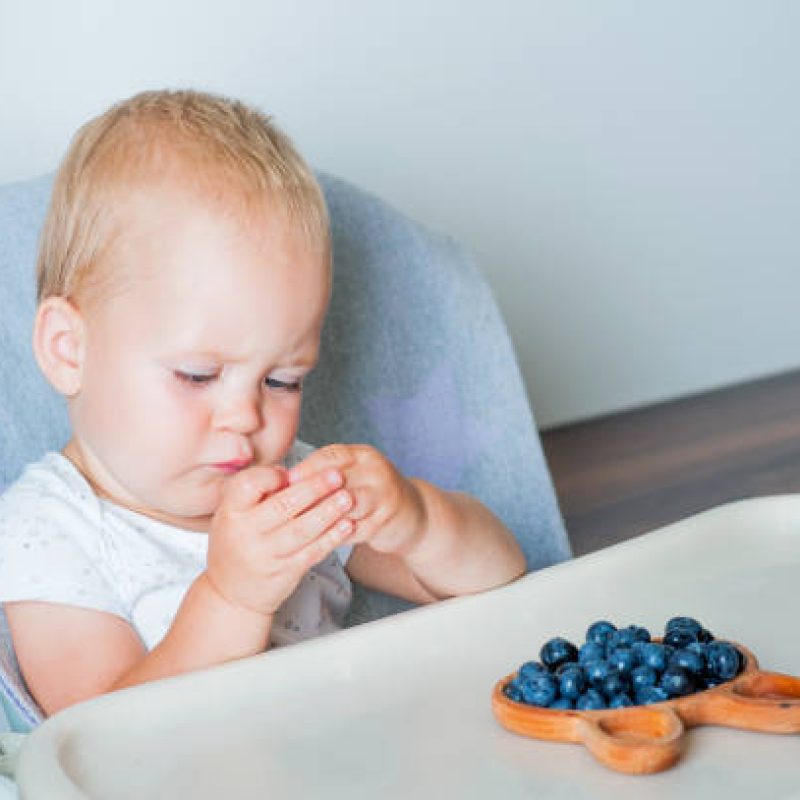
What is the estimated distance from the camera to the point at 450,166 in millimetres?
2363

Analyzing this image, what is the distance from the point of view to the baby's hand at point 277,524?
80 cm

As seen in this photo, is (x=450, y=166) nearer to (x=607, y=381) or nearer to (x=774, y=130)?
(x=607, y=381)

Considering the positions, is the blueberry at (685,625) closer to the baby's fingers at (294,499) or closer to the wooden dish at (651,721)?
the wooden dish at (651,721)

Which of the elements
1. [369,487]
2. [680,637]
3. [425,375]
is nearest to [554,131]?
[425,375]

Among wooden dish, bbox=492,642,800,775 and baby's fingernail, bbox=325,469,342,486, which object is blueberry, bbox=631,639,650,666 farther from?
baby's fingernail, bbox=325,469,342,486

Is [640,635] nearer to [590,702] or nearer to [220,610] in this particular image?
[590,702]

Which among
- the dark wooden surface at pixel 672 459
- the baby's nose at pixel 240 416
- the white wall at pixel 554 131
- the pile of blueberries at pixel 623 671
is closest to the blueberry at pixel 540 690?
the pile of blueberries at pixel 623 671

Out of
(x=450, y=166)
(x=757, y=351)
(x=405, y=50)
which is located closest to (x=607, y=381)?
(x=757, y=351)

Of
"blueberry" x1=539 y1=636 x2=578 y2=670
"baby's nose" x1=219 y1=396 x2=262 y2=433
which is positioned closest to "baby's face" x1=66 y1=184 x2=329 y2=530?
"baby's nose" x1=219 y1=396 x2=262 y2=433

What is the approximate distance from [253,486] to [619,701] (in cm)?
25

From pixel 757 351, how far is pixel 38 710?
7.30 ft

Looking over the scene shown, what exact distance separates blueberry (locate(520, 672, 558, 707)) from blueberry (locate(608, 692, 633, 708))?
3 centimetres

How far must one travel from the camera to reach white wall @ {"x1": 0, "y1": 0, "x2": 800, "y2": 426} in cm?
189

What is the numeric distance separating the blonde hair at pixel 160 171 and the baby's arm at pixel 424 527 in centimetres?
18
